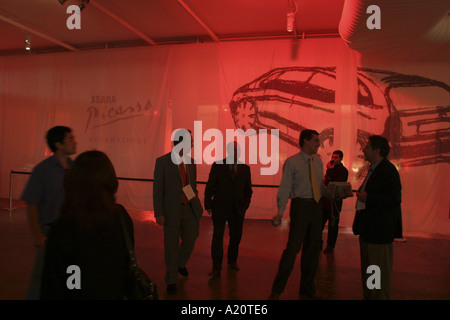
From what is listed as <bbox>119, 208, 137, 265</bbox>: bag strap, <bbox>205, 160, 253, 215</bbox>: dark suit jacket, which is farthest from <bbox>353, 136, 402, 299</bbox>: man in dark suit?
<bbox>119, 208, 137, 265</bbox>: bag strap

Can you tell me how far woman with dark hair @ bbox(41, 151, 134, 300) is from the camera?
1561mm

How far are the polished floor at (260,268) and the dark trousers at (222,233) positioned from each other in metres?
0.19

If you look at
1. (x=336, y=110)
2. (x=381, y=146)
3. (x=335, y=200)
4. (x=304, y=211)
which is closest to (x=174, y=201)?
(x=304, y=211)

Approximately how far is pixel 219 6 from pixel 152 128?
3.11 metres

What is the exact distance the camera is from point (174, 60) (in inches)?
331

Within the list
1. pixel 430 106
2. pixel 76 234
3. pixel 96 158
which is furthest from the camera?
pixel 430 106

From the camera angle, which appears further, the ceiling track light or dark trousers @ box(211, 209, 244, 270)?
the ceiling track light

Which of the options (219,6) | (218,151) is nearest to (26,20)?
(219,6)

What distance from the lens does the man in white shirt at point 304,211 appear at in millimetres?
3385

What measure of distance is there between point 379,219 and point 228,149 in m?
1.83

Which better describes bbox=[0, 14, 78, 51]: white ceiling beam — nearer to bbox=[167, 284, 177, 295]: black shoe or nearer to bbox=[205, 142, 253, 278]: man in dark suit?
bbox=[205, 142, 253, 278]: man in dark suit

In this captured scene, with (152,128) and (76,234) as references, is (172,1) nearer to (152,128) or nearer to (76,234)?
(152,128)

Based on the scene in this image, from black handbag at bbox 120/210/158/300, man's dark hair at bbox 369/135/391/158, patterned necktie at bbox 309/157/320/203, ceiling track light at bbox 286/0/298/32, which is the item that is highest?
ceiling track light at bbox 286/0/298/32

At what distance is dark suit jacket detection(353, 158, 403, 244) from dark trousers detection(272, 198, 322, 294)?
45 cm
